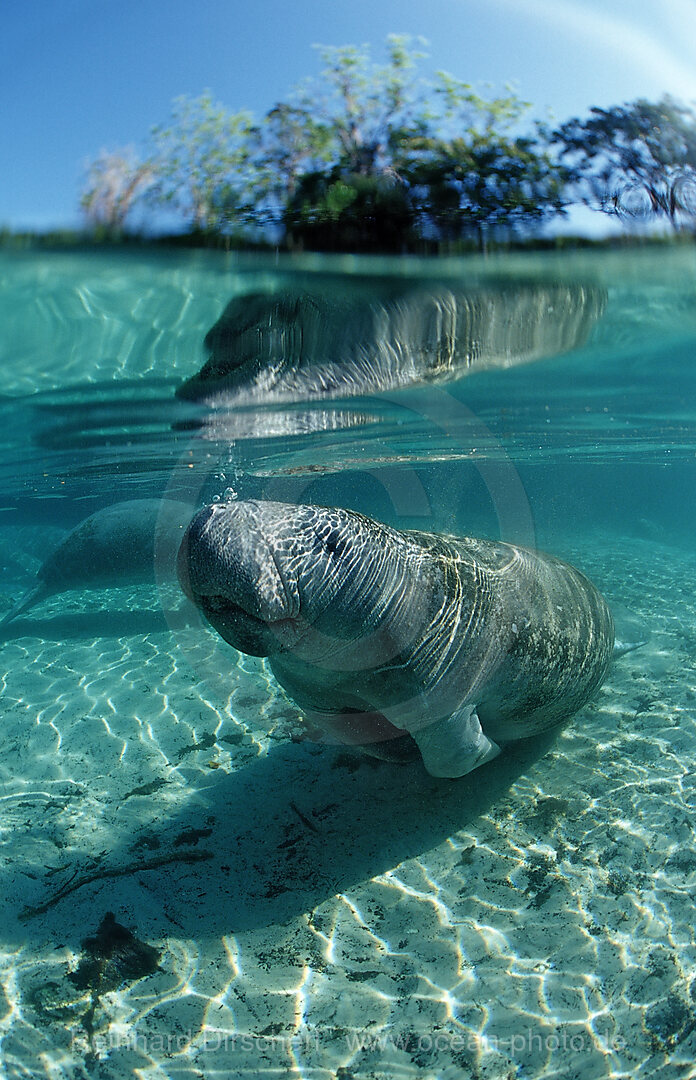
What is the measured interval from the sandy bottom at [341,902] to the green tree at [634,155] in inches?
184

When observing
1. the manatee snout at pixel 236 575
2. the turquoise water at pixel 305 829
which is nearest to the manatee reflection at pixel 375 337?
the turquoise water at pixel 305 829

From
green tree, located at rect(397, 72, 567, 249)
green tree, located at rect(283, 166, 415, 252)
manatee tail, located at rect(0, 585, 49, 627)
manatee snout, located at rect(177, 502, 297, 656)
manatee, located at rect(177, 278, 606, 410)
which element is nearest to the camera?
manatee snout, located at rect(177, 502, 297, 656)

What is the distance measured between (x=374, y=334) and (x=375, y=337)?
0.22 feet

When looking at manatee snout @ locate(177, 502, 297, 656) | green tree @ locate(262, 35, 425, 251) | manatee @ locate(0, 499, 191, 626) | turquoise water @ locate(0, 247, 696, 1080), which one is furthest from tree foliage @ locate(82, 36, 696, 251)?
manatee @ locate(0, 499, 191, 626)

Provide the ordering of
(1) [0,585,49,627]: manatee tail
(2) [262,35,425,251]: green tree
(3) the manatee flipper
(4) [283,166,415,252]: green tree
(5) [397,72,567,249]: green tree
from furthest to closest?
(1) [0,585,49,627]: manatee tail → (4) [283,166,415,252]: green tree → (5) [397,72,567,249]: green tree → (2) [262,35,425,251]: green tree → (3) the manatee flipper

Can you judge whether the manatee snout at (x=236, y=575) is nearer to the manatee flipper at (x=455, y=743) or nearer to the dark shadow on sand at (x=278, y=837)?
the manatee flipper at (x=455, y=743)

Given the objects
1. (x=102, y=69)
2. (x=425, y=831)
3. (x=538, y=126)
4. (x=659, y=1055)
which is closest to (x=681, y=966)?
(x=659, y=1055)

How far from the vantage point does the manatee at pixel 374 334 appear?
7160 millimetres

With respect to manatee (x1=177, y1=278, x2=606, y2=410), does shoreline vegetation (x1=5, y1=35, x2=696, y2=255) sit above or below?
above

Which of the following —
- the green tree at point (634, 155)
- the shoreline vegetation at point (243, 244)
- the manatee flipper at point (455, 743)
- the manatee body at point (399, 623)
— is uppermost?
the green tree at point (634, 155)

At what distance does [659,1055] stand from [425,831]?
5.86 feet

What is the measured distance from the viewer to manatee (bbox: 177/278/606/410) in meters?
7.16

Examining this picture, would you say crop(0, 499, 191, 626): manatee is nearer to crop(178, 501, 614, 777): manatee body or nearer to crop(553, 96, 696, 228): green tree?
crop(178, 501, 614, 777): manatee body

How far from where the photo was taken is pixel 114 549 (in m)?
10.8
